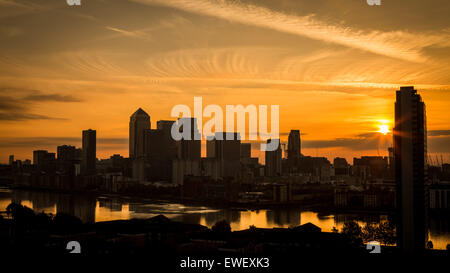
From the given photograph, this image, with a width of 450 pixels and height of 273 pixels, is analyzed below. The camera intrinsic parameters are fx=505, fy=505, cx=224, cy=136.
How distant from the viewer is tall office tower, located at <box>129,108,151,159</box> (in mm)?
53094

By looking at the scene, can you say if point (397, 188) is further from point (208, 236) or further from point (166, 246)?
point (166, 246)

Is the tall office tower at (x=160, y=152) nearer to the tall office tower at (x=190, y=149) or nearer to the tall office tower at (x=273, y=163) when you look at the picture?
the tall office tower at (x=190, y=149)

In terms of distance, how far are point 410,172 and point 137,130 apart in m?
47.3

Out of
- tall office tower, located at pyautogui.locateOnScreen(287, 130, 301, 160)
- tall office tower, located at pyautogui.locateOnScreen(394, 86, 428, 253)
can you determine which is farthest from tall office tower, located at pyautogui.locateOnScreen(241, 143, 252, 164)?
tall office tower, located at pyautogui.locateOnScreen(394, 86, 428, 253)

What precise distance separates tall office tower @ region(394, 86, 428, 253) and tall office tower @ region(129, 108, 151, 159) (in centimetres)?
4315

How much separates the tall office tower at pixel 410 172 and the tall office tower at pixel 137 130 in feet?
142

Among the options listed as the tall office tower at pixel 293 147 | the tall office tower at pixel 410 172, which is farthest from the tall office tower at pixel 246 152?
the tall office tower at pixel 410 172

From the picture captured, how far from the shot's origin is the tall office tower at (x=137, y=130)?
5309 centimetres

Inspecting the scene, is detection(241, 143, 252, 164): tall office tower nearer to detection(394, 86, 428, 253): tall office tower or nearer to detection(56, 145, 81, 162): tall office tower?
detection(56, 145, 81, 162): tall office tower

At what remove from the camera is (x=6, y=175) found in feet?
201
